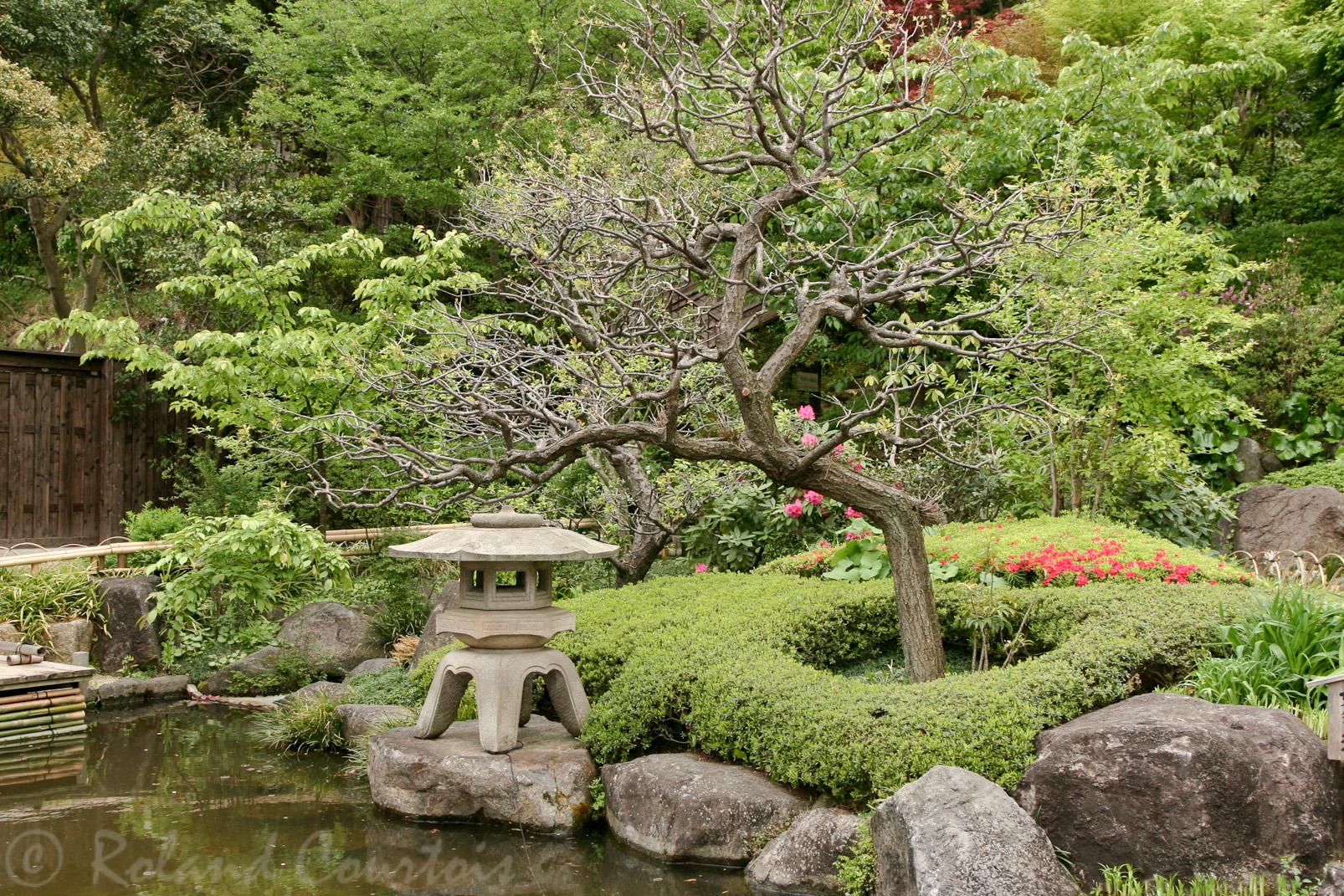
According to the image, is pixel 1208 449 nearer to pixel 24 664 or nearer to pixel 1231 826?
pixel 1231 826

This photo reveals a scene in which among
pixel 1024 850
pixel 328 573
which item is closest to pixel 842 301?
pixel 1024 850

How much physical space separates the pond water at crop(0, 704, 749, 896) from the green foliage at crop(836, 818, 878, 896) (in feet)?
1.70

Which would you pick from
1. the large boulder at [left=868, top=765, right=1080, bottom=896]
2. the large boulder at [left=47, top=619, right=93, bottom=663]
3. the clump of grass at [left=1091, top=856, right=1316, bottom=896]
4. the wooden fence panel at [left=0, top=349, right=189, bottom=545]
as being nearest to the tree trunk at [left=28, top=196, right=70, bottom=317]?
the wooden fence panel at [left=0, top=349, right=189, bottom=545]

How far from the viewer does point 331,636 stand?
8.37 m

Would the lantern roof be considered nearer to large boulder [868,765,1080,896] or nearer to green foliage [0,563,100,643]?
large boulder [868,765,1080,896]

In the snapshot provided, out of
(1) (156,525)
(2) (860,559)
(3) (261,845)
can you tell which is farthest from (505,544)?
(1) (156,525)

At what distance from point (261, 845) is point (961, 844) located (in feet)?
11.5

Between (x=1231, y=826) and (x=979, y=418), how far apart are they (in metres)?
5.33

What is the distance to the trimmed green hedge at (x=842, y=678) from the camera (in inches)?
168

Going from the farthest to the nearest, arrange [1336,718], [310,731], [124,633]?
1. [124,633]
2. [310,731]
3. [1336,718]

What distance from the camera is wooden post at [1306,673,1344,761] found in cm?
390

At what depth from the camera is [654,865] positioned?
466cm

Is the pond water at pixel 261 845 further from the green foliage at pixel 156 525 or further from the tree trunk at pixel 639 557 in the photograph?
the green foliage at pixel 156 525

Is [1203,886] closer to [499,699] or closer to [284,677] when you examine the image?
[499,699]
